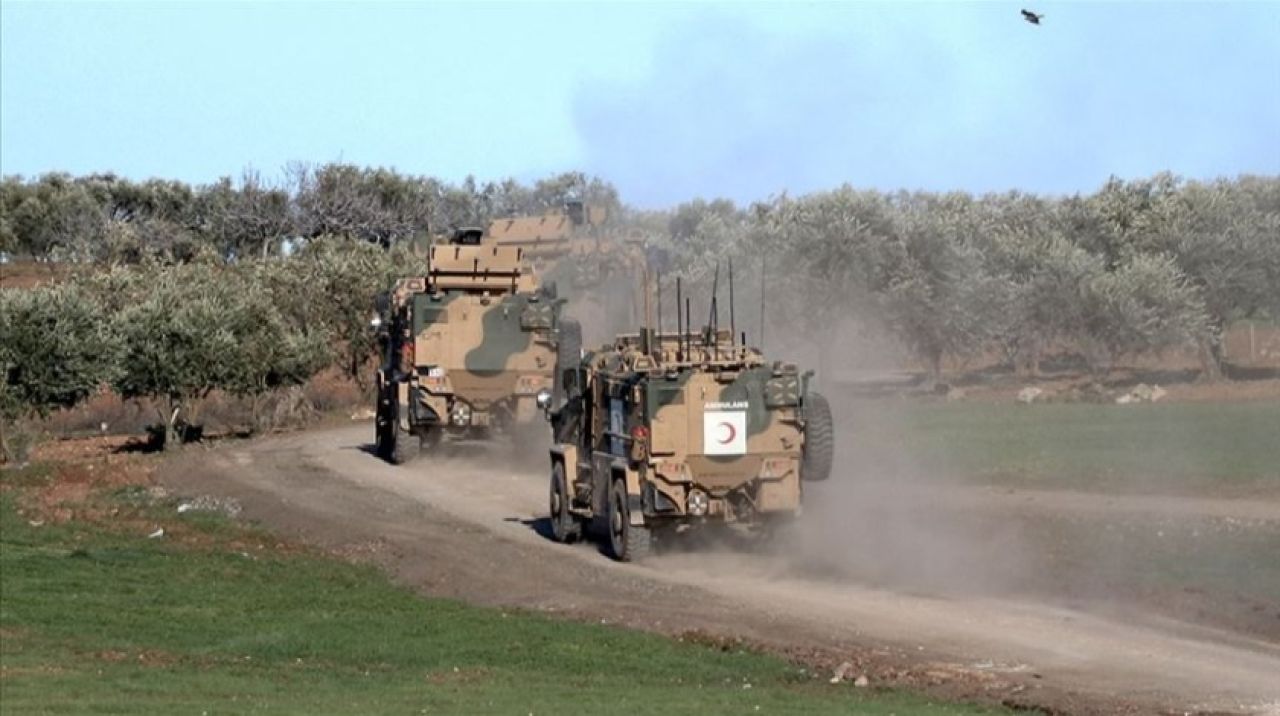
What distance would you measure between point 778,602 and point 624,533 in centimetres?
448

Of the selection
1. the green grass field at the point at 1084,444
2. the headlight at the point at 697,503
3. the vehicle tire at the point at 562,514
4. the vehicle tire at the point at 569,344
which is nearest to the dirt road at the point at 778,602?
the vehicle tire at the point at 562,514

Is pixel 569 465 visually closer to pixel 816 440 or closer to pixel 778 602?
pixel 816 440

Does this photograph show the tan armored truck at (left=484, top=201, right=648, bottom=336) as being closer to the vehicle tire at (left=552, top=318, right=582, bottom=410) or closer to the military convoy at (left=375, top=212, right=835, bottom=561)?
the vehicle tire at (left=552, top=318, right=582, bottom=410)

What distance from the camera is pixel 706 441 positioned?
3067cm

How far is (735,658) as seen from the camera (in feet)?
74.6

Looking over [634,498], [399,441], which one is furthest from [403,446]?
[634,498]

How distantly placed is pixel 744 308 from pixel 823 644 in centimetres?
4624

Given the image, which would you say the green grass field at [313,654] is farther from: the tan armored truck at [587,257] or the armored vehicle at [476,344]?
the tan armored truck at [587,257]

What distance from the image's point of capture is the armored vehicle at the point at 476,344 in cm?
4453

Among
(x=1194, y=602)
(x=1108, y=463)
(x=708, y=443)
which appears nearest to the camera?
(x=1194, y=602)

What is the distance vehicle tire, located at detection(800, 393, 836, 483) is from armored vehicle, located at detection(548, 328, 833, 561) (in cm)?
1

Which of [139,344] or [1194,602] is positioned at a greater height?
[139,344]

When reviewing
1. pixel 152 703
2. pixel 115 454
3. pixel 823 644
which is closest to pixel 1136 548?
pixel 823 644

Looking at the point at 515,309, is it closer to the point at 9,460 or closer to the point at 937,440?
the point at 937,440
